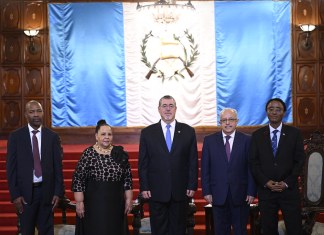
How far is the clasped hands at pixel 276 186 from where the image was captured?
18.6ft

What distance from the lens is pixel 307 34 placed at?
11789 millimetres

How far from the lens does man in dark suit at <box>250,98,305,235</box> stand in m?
5.70

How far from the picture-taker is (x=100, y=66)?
1176cm

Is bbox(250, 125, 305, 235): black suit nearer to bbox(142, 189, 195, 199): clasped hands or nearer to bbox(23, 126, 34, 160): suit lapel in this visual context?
bbox(142, 189, 195, 199): clasped hands

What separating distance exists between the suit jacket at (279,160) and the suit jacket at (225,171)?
0.35ft

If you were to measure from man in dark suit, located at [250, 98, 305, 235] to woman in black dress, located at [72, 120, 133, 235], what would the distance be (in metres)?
1.29

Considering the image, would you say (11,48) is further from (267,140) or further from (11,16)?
(267,140)

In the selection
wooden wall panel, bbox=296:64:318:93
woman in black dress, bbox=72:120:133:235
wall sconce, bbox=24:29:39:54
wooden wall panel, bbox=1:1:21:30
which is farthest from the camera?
wooden wall panel, bbox=1:1:21:30

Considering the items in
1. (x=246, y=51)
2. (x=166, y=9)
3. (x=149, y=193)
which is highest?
(x=166, y=9)

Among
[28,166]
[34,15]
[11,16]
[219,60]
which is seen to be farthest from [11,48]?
[28,166]

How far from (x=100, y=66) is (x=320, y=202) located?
643 cm

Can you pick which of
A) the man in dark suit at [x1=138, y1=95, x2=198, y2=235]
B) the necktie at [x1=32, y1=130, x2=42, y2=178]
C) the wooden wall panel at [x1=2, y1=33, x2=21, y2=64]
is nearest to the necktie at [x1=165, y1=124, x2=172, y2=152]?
the man in dark suit at [x1=138, y1=95, x2=198, y2=235]

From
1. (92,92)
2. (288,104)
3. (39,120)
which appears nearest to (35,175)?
(39,120)

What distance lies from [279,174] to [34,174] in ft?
7.87
